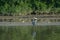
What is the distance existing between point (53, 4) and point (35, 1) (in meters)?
2.55

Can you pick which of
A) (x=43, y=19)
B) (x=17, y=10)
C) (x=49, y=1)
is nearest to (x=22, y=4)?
(x=17, y=10)

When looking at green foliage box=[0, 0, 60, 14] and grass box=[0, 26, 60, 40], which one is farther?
green foliage box=[0, 0, 60, 14]

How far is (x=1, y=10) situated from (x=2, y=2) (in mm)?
2118

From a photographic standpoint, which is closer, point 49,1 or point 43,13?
point 43,13

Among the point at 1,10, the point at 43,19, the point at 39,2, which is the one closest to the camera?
the point at 43,19

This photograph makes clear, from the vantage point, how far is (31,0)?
39.2 meters

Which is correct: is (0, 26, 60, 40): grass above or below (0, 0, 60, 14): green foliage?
above

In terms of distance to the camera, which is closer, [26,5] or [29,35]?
[29,35]

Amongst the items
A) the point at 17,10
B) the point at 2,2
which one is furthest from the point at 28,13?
the point at 2,2

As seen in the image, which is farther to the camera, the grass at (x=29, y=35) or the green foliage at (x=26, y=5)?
the green foliage at (x=26, y=5)

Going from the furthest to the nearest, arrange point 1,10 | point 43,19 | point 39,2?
1. point 39,2
2. point 1,10
3. point 43,19

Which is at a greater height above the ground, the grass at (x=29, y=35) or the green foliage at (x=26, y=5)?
the grass at (x=29, y=35)

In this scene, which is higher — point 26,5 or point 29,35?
point 29,35

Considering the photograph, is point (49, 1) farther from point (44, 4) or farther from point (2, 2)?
point (2, 2)
